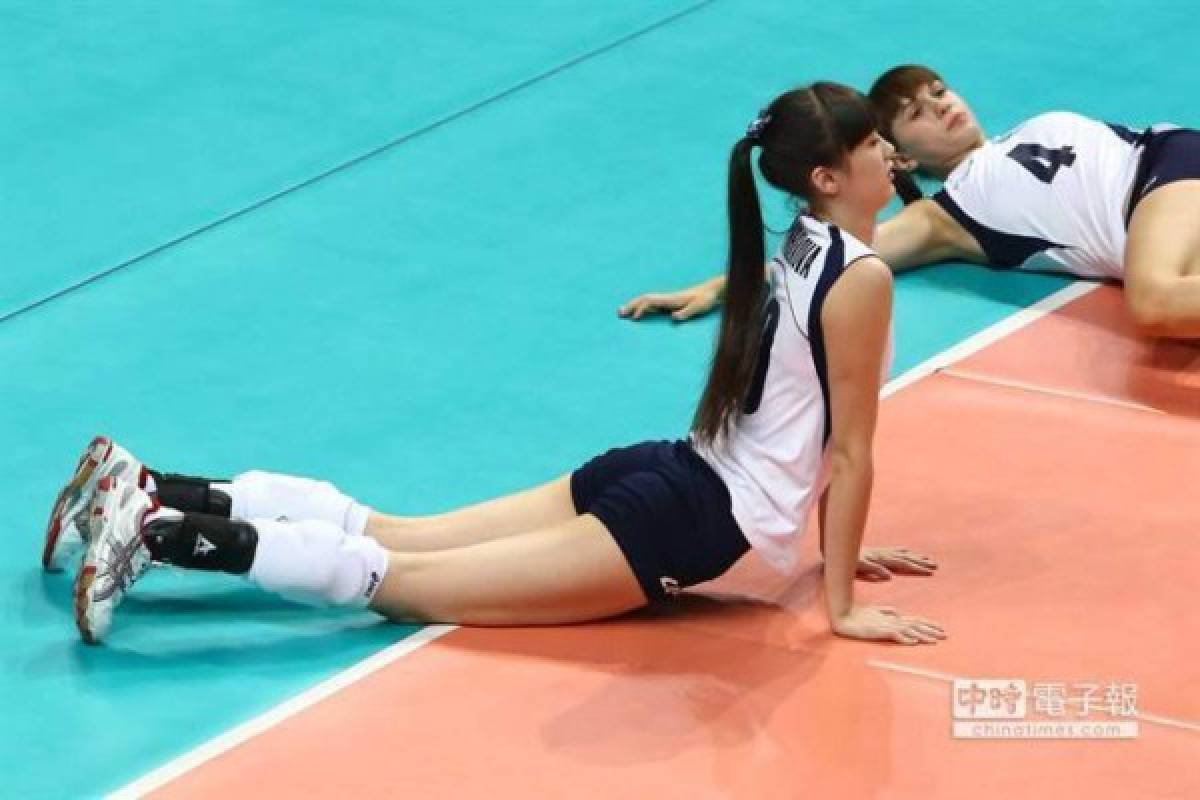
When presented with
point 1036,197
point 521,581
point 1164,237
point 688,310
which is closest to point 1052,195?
point 1036,197

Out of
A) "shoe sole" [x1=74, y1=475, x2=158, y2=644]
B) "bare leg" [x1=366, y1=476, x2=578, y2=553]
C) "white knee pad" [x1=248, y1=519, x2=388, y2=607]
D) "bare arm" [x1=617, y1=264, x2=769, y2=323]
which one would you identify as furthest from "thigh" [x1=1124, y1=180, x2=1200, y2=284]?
"shoe sole" [x1=74, y1=475, x2=158, y2=644]

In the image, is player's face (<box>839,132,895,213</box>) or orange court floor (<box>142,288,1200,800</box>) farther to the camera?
player's face (<box>839,132,895,213</box>)

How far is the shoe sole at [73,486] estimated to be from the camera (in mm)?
6352

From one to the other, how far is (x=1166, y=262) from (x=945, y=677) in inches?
86.6

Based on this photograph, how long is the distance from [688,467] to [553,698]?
69cm

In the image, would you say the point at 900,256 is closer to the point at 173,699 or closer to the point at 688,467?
the point at 688,467

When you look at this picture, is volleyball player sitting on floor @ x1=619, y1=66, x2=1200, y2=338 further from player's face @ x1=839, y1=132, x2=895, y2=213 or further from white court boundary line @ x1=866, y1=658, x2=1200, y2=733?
white court boundary line @ x1=866, y1=658, x2=1200, y2=733

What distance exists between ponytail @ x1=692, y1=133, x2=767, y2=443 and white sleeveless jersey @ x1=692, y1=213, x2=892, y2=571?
51mm

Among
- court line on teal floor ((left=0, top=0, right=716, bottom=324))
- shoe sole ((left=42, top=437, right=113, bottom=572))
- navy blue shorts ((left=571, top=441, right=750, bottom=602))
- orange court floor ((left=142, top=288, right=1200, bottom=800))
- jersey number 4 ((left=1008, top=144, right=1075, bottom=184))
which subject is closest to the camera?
orange court floor ((left=142, top=288, right=1200, bottom=800))

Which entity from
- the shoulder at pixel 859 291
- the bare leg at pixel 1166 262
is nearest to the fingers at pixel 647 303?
the bare leg at pixel 1166 262

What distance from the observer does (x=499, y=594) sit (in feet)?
20.1

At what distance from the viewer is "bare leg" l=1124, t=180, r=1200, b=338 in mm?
7492

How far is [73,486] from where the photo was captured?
6.36 meters

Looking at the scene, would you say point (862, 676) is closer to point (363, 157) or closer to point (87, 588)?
point (87, 588)
